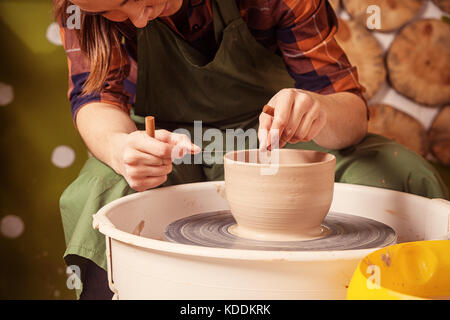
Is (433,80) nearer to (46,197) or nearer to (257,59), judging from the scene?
(257,59)

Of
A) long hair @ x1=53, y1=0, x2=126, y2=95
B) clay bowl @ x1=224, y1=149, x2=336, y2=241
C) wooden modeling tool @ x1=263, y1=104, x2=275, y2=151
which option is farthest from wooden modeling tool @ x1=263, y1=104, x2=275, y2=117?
long hair @ x1=53, y1=0, x2=126, y2=95

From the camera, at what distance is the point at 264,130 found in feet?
2.98

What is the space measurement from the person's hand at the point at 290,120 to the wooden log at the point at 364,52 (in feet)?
4.24

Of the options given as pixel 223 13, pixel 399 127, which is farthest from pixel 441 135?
pixel 223 13

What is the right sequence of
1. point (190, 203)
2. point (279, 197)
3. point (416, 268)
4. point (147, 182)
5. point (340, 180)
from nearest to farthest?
point (416, 268) → point (279, 197) → point (147, 182) → point (190, 203) → point (340, 180)

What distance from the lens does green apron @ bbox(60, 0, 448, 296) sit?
1126 millimetres

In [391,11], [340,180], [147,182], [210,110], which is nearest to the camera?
[147,182]

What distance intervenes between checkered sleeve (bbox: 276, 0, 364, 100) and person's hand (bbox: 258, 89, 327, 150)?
30cm

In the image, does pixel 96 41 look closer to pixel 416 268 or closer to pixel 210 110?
pixel 210 110

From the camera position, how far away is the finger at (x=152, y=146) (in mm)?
912

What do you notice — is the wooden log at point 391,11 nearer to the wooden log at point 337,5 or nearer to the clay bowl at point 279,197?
the wooden log at point 337,5

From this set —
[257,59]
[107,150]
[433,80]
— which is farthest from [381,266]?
[433,80]

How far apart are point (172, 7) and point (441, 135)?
1510 mm
